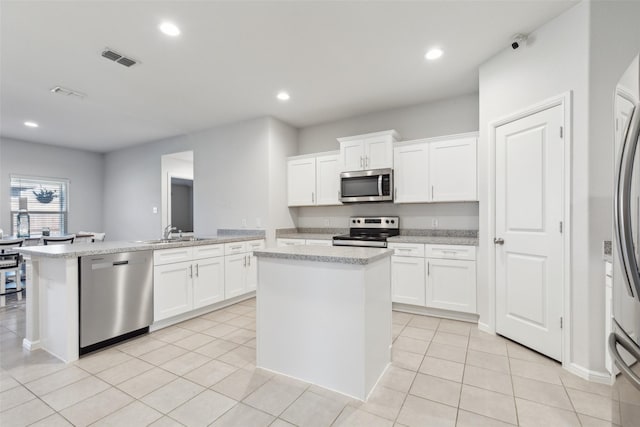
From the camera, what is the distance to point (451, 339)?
2.75m

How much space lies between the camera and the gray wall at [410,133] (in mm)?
3738

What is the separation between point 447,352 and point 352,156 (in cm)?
268

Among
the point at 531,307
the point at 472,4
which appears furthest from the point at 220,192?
the point at 531,307

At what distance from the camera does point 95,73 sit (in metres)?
3.07

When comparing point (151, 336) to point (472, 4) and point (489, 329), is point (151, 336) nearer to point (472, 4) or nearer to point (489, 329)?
point (489, 329)

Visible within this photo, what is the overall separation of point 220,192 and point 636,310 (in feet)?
15.9

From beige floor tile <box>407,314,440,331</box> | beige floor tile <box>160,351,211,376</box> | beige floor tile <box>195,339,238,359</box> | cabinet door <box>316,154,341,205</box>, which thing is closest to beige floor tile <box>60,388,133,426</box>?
beige floor tile <box>160,351,211,376</box>

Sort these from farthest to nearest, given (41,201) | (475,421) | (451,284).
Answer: (41,201), (451,284), (475,421)

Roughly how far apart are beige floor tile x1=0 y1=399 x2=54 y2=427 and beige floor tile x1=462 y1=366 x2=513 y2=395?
2692 mm

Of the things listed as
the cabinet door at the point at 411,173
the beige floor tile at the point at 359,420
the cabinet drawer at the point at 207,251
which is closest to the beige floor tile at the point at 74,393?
the cabinet drawer at the point at 207,251

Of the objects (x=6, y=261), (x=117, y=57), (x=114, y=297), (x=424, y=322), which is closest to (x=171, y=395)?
(x=114, y=297)

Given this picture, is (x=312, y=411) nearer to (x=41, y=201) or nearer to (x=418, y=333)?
(x=418, y=333)

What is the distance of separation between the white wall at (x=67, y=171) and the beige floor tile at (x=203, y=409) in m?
6.24

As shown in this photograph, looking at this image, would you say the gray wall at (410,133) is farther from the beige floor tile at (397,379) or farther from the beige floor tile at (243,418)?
the beige floor tile at (243,418)
